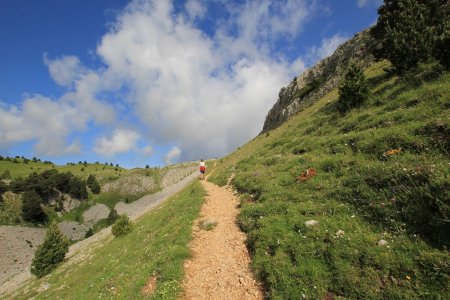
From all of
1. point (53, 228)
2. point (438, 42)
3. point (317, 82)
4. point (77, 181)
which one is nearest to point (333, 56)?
point (317, 82)

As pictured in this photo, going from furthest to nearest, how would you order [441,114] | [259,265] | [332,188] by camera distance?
1. [441,114]
2. [332,188]
3. [259,265]

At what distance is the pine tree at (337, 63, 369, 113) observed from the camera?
88.4ft

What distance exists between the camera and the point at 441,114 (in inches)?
597

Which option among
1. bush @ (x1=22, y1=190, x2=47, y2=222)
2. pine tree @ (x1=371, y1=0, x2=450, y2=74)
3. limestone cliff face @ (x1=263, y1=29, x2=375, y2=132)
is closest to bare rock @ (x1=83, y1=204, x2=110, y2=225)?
bush @ (x1=22, y1=190, x2=47, y2=222)

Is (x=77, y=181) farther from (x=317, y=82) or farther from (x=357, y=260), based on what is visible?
(x=357, y=260)

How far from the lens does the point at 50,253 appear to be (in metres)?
37.1

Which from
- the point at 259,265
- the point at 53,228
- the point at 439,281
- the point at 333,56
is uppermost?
the point at 333,56

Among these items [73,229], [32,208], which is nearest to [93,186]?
[73,229]

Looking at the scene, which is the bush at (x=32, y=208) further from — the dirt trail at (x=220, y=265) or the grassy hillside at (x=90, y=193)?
the dirt trail at (x=220, y=265)

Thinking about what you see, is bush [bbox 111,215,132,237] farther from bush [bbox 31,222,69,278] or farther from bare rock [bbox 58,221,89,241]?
bare rock [bbox 58,221,89,241]

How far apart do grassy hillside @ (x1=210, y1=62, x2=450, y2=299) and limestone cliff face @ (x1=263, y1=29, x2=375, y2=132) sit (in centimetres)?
4122

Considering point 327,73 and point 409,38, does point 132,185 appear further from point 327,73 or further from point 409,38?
point 409,38

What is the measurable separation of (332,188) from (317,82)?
201 ft

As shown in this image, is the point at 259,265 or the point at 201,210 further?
the point at 201,210
